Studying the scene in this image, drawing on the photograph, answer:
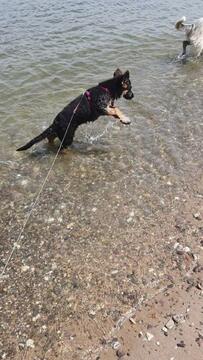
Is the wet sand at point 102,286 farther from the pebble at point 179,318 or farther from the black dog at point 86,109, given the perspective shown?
the black dog at point 86,109

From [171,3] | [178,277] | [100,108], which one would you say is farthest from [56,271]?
[171,3]

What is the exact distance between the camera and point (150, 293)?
4961 millimetres

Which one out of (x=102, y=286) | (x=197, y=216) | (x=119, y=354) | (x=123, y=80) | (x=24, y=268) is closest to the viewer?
(x=119, y=354)

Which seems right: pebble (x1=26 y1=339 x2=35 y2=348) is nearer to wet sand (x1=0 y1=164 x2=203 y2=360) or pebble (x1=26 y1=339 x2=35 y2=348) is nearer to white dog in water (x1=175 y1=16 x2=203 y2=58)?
wet sand (x1=0 y1=164 x2=203 y2=360)

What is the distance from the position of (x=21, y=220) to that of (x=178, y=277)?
267 cm

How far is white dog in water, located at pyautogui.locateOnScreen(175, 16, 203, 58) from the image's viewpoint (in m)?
12.1

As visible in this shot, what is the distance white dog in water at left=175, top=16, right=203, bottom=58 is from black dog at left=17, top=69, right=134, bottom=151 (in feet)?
18.4

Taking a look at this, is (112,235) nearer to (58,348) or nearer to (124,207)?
(124,207)

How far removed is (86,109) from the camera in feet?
24.5

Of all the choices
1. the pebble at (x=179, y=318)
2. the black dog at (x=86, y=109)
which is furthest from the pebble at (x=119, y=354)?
the black dog at (x=86, y=109)

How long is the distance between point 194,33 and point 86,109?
6459mm

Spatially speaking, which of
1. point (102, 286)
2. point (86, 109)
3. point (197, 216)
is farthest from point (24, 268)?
point (86, 109)

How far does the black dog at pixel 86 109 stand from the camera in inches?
294

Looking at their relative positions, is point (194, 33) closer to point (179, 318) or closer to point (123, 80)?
point (123, 80)
